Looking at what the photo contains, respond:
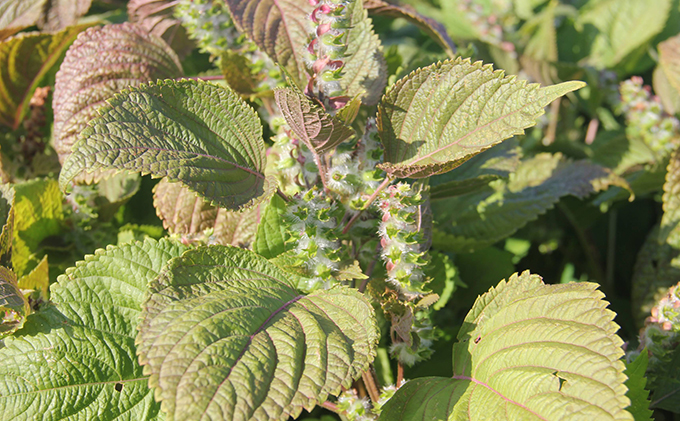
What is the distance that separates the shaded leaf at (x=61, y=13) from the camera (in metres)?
1.76

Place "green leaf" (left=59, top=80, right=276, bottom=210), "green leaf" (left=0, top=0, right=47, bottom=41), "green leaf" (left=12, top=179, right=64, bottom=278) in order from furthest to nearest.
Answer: "green leaf" (left=0, top=0, right=47, bottom=41)
"green leaf" (left=12, top=179, right=64, bottom=278)
"green leaf" (left=59, top=80, right=276, bottom=210)

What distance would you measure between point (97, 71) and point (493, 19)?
1.80 meters

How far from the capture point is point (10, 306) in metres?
0.96

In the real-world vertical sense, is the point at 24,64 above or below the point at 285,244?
above

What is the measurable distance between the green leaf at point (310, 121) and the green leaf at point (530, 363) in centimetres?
41

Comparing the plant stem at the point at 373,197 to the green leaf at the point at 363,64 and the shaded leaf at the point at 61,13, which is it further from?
the shaded leaf at the point at 61,13

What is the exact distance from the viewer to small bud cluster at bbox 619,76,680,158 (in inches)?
78.3

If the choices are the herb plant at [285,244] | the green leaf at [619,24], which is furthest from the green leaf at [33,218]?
the green leaf at [619,24]

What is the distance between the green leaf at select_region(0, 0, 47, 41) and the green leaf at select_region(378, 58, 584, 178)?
50.3 inches

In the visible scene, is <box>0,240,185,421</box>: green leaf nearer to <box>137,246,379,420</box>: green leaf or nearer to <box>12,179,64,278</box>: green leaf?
<box>137,246,379,420</box>: green leaf

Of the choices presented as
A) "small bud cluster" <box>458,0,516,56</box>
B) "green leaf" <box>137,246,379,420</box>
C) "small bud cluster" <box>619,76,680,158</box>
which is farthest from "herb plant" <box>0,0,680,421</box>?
"small bud cluster" <box>458,0,516,56</box>

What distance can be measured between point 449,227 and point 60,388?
40.4 inches

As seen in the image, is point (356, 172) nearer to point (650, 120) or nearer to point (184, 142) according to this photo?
point (184, 142)

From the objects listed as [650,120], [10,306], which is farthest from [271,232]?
[650,120]
